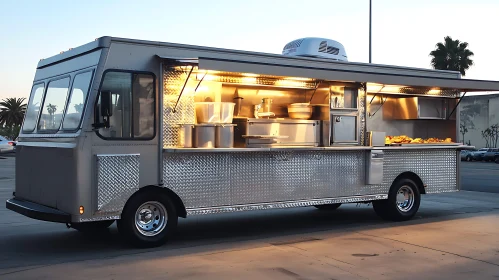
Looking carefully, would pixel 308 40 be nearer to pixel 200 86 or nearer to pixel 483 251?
pixel 200 86

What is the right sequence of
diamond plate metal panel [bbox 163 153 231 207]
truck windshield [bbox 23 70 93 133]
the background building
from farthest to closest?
the background building
diamond plate metal panel [bbox 163 153 231 207]
truck windshield [bbox 23 70 93 133]

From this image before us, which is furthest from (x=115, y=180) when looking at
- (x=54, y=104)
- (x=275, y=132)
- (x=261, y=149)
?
(x=275, y=132)

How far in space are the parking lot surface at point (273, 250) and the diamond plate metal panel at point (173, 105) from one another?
1682mm

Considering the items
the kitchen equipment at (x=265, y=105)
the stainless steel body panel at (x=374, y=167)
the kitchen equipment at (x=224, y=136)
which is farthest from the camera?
the stainless steel body panel at (x=374, y=167)

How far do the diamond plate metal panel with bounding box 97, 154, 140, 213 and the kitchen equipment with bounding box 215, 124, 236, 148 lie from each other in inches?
52.9

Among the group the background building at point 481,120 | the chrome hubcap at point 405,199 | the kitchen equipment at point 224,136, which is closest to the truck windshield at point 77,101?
the kitchen equipment at point 224,136

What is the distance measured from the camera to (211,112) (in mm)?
9148

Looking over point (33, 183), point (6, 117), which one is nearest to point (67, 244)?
point (33, 183)

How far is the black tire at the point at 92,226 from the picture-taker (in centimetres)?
923

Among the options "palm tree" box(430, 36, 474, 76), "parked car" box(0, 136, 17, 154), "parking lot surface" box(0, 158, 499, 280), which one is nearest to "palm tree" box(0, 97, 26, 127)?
"parked car" box(0, 136, 17, 154)

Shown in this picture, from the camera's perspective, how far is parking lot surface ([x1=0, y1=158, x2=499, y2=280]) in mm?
7066

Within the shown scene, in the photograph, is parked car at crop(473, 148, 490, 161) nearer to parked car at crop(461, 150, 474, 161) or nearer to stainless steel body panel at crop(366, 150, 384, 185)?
parked car at crop(461, 150, 474, 161)

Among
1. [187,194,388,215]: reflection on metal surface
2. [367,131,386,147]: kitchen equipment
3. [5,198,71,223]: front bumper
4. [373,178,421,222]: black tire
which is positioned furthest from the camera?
[373,178,421,222]: black tire

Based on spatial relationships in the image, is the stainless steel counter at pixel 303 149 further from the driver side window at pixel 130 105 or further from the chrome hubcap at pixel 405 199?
the chrome hubcap at pixel 405 199
